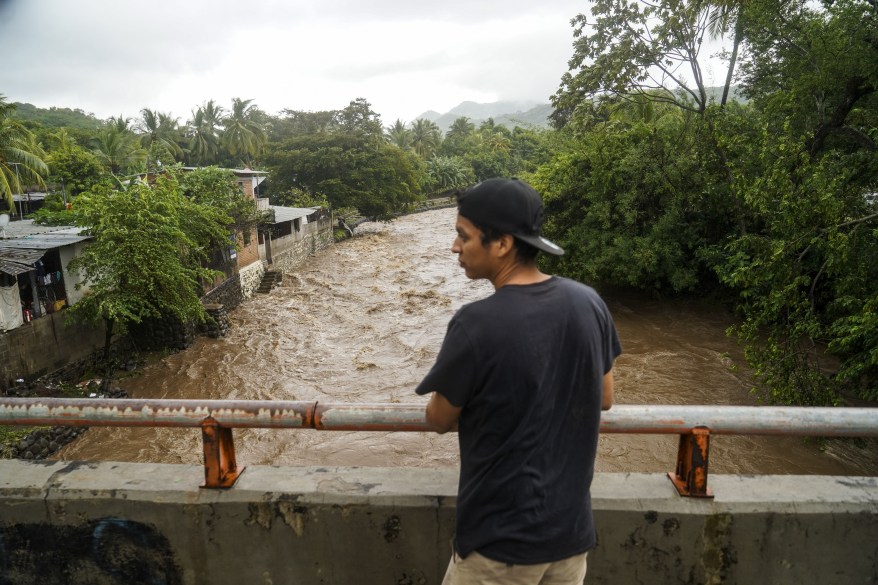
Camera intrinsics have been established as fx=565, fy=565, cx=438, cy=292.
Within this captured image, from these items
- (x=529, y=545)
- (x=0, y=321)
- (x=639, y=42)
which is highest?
(x=639, y=42)

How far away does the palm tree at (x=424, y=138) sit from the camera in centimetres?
6069

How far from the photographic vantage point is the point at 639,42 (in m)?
13.7

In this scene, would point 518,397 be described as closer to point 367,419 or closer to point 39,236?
point 367,419

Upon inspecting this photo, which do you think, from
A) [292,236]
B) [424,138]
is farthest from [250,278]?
[424,138]

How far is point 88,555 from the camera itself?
6.37ft

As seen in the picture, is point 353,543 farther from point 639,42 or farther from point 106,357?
point 639,42

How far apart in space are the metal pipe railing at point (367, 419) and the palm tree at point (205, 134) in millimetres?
45169

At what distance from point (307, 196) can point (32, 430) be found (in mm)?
23453

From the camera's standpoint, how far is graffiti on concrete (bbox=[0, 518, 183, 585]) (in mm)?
1925

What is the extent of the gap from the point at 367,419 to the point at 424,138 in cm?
6385

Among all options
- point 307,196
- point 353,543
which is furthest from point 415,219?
point 353,543

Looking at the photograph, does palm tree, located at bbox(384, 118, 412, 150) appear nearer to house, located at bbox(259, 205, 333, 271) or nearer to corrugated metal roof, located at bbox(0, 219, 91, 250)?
house, located at bbox(259, 205, 333, 271)

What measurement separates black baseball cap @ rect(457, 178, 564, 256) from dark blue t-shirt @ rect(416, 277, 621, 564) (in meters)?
0.13

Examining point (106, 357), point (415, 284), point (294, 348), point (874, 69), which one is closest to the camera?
point (874, 69)
